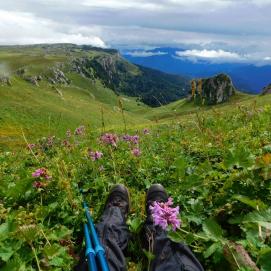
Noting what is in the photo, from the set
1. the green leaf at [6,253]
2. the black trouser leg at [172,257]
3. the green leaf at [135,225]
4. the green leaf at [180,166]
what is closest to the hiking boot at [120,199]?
the green leaf at [135,225]

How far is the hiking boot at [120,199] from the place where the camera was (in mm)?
6688

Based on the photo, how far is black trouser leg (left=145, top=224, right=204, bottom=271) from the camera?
4.62 metres

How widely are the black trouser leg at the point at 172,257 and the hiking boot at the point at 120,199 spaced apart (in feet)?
5.25

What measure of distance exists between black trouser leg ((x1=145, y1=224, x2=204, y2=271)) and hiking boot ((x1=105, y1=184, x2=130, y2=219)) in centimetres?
160

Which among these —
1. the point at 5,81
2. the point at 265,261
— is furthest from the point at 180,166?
the point at 5,81

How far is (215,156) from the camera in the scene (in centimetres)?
892

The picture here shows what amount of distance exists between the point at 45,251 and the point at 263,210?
2.58 meters

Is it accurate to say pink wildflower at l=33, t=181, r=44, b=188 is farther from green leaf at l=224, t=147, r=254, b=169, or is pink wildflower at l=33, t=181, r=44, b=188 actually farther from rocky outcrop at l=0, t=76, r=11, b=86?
rocky outcrop at l=0, t=76, r=11, b=86

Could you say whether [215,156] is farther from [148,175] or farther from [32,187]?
[32,187]

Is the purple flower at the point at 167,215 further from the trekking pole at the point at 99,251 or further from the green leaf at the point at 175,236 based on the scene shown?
the trekking pole at the point at 99,251

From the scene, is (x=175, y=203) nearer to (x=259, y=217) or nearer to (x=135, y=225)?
(x=135, y=225)

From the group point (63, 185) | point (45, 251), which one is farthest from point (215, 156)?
Answer: point (45, 251)

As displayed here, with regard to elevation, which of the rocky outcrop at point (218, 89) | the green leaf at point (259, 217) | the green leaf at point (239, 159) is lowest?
the rocky outcrop at point (218, 89)

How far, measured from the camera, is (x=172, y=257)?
4.75 m
